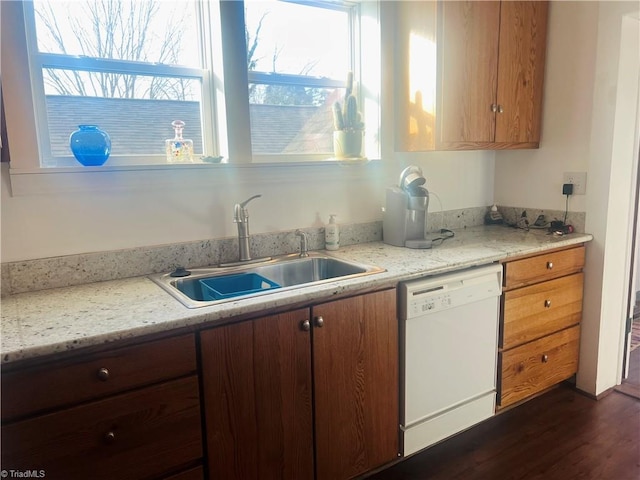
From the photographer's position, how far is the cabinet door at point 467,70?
86.2 inches

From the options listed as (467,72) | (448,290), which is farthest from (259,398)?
(467,72)

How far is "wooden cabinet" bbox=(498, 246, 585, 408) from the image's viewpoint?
2.15 meters

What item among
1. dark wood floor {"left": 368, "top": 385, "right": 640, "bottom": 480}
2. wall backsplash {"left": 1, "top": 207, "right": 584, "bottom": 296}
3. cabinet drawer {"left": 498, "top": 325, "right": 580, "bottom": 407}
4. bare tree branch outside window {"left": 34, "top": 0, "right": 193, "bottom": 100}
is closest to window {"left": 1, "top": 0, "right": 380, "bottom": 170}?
bare tree branch outside window {"left": 34, "top": 0, "right": 193, "bottom": 100}

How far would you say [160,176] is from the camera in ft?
5.95

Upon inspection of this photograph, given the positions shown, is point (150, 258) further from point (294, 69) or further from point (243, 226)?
point (294, 69)

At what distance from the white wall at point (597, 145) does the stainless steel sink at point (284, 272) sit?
1433mm

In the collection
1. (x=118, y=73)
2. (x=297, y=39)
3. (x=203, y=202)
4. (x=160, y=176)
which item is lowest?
(x=203, y=202)

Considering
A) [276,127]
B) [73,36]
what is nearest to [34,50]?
[73,36]

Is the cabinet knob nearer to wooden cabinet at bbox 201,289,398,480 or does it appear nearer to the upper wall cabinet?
wooden cabinet at bbox 201,289,398,480

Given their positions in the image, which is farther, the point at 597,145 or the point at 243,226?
the point at 597,145

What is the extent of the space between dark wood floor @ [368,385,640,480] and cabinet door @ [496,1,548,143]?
1.50m

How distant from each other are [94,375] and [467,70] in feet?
6.97

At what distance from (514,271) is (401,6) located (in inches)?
57.9

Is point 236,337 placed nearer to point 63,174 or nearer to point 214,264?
point 214,264
